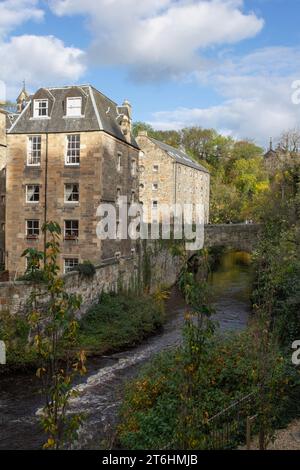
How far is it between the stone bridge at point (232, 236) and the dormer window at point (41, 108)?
15.9 meters

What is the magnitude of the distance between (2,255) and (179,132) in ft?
176

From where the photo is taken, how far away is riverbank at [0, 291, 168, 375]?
18.3m

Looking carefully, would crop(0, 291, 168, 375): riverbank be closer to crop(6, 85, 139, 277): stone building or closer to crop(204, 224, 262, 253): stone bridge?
crop(6, 85, 139, 277): stone building

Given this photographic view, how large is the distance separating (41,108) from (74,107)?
85.6 inches

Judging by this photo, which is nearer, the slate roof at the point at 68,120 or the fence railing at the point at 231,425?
the fence railing at the point at 231,425

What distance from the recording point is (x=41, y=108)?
28.2 m

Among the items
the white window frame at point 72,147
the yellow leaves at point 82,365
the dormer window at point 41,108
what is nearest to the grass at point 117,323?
the white window frame at point 72,147

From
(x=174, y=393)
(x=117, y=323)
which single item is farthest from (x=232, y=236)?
(x=174, y=393)

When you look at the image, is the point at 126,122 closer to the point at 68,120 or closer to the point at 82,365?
the point at 68,120

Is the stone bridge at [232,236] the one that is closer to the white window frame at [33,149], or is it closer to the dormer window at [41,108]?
the white window frame at [33,149]

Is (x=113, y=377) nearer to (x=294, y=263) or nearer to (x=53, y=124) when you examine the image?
(x=294, y=263)

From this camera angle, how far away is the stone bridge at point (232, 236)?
37.0 meters

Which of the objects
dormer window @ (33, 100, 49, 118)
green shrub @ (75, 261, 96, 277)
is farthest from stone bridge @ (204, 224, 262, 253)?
dormer window @ (33, 100, 49, 118)
